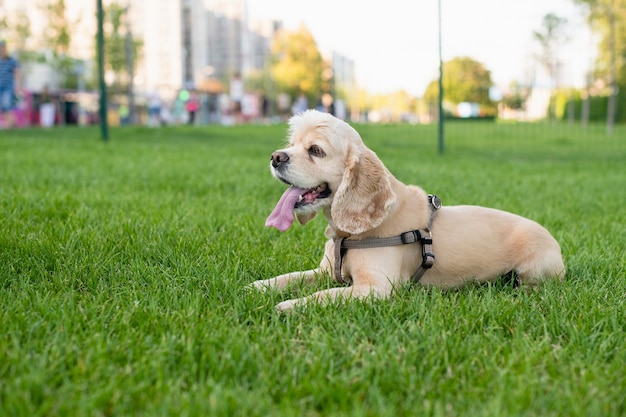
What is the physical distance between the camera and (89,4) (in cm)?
8756

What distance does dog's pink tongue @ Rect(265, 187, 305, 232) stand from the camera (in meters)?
3.27

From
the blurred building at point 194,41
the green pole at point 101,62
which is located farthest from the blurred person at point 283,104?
the green pole at point 101,62

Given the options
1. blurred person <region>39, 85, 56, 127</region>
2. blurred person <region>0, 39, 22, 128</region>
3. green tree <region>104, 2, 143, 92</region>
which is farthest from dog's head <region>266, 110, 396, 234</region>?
green tree <region>104, 2, 143, 92</region>

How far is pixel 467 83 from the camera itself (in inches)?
692

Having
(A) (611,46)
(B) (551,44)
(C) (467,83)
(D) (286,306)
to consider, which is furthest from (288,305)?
(B) (551,44)

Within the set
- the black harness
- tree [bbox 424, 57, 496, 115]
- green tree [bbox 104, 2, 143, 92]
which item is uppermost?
green tree [bbox 104, 2, 143, 92]

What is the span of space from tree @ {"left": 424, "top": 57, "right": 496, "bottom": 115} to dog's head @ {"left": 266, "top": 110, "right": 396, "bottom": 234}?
12.8 meters

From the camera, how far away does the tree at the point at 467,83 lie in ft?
53.9

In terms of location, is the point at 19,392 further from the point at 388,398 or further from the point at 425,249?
the point at 425,249

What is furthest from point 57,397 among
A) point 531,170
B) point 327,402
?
point 531,170

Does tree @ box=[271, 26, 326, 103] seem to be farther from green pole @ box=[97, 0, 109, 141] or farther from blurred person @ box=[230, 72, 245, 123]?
green pole @ box=[97, 0, 109, 141]

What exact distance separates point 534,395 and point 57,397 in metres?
1.53

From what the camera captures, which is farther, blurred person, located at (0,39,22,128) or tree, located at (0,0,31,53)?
tree, located at (0,0,31,53)

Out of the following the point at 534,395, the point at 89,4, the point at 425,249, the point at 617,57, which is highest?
the point at 89,4
